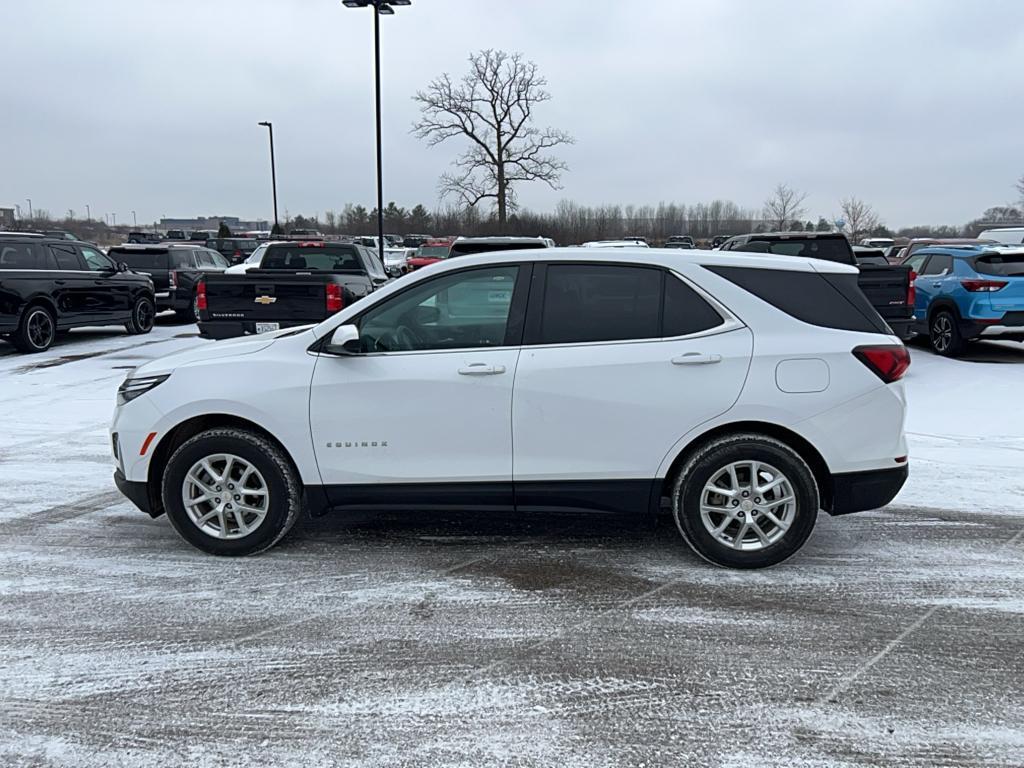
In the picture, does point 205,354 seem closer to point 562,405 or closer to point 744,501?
point 562,405

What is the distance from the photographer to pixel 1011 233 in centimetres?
2147

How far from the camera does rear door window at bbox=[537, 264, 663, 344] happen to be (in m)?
4.44

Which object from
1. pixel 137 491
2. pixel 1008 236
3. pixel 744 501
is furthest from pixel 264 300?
pixel 1008 236

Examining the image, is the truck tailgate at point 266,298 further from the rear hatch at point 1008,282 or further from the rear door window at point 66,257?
the rear hatch at point 1008,282

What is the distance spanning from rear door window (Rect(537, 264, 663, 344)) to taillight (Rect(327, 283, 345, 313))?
18.7 feet

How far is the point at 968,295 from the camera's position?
1201cm

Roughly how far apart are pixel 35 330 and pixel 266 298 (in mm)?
6101

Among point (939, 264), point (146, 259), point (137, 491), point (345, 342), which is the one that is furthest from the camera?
point (146, 259)

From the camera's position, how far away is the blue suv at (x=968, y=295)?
11.7 m

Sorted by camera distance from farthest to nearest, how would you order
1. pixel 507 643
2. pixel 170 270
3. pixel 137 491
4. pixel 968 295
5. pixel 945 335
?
pixel 170 270, pixel 945 335, pixel 968 295, pixel 137 491, pixel 507 643

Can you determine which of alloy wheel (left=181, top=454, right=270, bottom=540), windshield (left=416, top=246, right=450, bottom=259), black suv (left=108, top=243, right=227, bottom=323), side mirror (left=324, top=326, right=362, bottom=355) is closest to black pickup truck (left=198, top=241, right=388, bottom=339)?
alloy wheel (left=181, top=454, right=270, bottom=540)

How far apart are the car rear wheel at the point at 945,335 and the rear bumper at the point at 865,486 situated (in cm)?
934


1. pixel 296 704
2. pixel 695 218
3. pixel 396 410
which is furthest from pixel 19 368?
pixel 695 218

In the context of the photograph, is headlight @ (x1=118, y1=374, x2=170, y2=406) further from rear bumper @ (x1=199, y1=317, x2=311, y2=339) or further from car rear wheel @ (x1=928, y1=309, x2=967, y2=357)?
car rear wheel @ (x1=928, y1=309, x2=967, y2=357)
